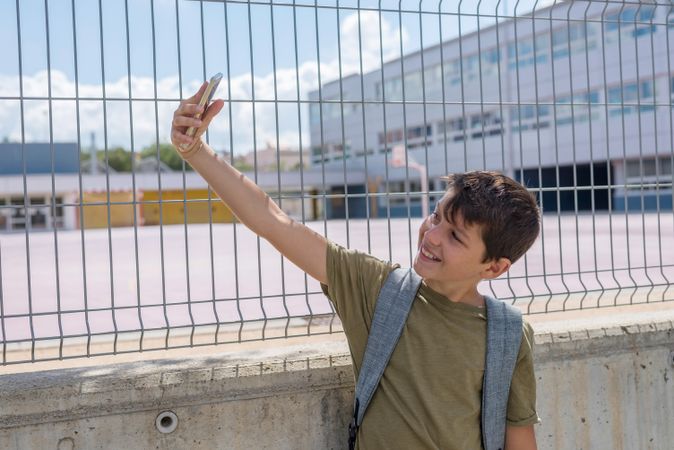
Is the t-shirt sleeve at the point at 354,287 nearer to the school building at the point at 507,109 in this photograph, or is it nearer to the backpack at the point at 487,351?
the backpack at the point at 487,351

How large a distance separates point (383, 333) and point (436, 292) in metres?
0.19

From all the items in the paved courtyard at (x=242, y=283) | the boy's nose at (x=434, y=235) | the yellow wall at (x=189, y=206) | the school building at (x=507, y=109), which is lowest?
the paved courtyard at (x=242, y=283)

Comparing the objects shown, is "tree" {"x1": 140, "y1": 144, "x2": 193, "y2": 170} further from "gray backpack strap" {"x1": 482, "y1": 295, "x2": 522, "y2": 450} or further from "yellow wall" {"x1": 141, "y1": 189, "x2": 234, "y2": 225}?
"gray backpack strap" {"x1": 482, "y1": 295, "x2": 522, "y2": 450}

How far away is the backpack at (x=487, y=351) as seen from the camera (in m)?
1.99

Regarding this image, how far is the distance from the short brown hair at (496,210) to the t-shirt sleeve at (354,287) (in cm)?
27

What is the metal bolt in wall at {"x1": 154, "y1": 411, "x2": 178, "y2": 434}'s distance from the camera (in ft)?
8.30

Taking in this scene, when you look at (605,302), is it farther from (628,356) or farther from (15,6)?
(15,6)

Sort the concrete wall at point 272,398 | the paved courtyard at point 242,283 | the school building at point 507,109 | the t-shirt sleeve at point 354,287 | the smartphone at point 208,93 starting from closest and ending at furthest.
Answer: the smartphone at point 208,93 < the t-shirt sleeve at point 354,287 < the concrete wall at point 272,398 < the school building at point 507,109 < the paved courtyard at point 242,283

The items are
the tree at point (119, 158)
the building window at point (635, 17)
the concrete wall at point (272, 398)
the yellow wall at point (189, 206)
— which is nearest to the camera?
the concrete wall at point (272, 398)

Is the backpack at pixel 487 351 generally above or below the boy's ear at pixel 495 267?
below

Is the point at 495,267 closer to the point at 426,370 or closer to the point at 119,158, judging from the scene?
the point at 426,370

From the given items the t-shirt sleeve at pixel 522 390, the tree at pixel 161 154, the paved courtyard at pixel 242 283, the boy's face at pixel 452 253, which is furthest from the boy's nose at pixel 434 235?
the paved courtyard at pixel 242 283

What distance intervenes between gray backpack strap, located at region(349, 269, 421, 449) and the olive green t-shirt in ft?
0.07

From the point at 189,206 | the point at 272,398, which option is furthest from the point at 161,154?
the point at 272,398
